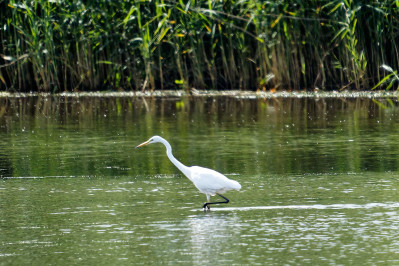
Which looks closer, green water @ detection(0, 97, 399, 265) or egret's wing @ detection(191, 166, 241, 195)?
green water @ detection(0, 97, 399, 265)

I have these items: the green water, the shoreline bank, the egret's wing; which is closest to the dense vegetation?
the shoreline bank

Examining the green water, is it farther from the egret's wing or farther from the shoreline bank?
the shoreline bank

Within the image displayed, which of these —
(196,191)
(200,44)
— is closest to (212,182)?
(196,191)

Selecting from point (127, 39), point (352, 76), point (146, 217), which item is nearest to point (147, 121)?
point (127, 39)

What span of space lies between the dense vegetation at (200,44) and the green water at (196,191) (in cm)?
177

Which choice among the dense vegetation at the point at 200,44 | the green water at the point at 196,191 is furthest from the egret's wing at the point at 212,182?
Answer: the dense vegetation at the point at 200,44

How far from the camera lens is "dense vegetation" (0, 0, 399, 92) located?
17.2 metres

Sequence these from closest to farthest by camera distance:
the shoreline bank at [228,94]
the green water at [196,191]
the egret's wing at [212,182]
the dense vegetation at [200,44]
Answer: the green water at [196,191] < the egret's wing at [212,182] < the dense vegetation at [200,44] < the shoreline bank at [228,94]

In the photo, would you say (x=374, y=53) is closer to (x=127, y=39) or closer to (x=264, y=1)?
(x=264, y=1)

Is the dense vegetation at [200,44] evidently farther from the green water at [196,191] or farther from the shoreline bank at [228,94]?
the green water at [196,191]

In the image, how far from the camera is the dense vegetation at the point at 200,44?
17.2 m

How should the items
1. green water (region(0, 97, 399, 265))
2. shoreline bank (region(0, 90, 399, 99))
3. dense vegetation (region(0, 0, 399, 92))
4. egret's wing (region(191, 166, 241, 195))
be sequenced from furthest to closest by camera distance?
shoreline bank (region(0, 90, 399, 99)), dense vegetation (region(0, 0, 399, 92)), egret's wing (region(191, 166, 241, 195)), green water (region(0, 97, 399, 265))

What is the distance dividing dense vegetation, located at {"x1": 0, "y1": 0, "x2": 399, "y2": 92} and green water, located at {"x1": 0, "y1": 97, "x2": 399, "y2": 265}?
1772 mm

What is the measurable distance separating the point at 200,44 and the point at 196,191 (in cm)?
933
